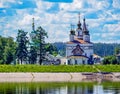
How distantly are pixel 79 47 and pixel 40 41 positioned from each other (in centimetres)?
1561

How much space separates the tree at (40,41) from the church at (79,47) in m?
11.4

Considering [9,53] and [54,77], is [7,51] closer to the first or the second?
[9,53]

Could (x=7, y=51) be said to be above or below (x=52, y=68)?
above

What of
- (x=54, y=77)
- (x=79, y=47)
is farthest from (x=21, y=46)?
(x=54, y=77)

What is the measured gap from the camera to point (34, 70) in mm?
95000

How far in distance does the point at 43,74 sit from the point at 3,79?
26.8 ft

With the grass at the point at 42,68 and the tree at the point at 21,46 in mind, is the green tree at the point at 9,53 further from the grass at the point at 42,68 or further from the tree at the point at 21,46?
the grass at the point at 42,68

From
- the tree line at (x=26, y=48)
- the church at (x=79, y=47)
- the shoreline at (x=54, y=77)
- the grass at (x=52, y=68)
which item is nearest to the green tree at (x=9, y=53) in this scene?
the tree line at (x=26, y=48)

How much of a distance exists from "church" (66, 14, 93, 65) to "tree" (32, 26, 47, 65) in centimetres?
1136

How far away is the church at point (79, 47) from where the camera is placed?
134812mm

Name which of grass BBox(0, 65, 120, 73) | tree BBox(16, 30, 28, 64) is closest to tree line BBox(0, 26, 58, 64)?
tree BBox(16, 30, 28, 64)

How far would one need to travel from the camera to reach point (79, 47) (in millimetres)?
136625

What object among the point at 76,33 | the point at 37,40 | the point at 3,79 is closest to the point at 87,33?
the point at 76,33

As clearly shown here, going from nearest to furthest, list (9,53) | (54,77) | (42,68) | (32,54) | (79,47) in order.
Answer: (54,77)
(42,68)
(9,53)
(32,54)
(79,47)
